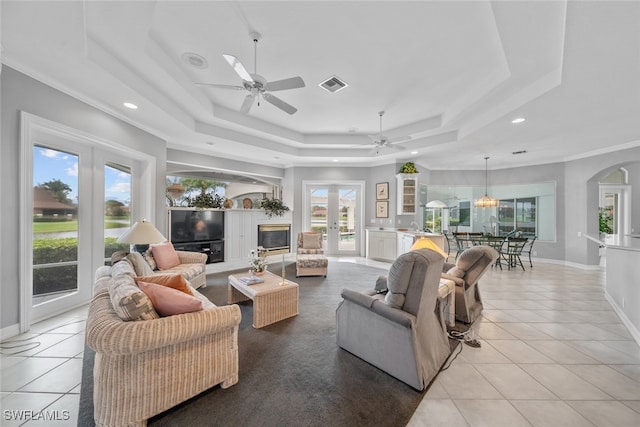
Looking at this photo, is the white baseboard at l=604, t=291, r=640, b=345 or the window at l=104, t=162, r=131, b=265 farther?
the window at l=104, t=162, r=131, b=265

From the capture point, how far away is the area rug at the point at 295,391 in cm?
160

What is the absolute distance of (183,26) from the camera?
2475mm

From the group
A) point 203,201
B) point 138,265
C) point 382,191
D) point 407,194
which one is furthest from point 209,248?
point 407,194

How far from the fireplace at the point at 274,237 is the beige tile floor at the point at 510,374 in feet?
12.4

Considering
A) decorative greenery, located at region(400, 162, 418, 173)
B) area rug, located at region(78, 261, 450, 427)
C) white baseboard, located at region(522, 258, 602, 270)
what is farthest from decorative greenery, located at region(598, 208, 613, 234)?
area rug, located at region(78, 261, 450, 427)

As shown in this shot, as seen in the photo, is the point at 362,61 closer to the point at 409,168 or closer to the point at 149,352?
the point at 149,352

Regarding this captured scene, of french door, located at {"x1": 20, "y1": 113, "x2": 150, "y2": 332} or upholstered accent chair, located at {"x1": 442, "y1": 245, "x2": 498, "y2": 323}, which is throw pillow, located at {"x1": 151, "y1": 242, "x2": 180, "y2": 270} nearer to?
french door, located at {"x1": 20, "y1": 113, "x2": 150, "y2": 332}

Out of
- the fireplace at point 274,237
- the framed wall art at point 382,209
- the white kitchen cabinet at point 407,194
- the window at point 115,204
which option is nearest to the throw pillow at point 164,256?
the window at point 115,204

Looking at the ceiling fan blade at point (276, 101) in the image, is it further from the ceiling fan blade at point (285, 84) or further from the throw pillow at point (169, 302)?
the throw pillow at point (169, 302)

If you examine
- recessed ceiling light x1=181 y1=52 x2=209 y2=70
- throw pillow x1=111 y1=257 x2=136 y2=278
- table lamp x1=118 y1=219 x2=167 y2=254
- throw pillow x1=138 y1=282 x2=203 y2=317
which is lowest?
throw pillow x1=138 y1=282 x2=203 y2=317

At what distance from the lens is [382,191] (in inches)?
273

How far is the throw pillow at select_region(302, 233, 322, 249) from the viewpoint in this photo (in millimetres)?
5770

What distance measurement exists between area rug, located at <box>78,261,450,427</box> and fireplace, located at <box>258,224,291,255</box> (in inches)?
152

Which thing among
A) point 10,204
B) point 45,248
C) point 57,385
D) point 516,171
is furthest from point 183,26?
point 516,171
